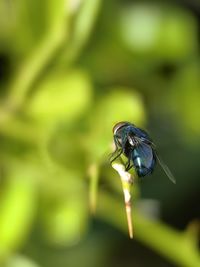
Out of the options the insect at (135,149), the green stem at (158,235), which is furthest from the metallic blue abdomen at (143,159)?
the green stem at (158,235)

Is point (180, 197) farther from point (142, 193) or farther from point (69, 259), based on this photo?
point (69, 259)

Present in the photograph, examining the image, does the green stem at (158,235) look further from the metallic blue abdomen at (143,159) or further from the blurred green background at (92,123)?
the metallic blue abdomen at (143,159)

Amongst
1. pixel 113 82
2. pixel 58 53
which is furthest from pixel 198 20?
pixel 58 53

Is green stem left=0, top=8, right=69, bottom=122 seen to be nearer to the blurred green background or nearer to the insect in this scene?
the blurred green background

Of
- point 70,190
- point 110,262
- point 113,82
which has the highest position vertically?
point 113,82

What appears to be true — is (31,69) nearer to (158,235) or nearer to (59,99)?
(59,99)

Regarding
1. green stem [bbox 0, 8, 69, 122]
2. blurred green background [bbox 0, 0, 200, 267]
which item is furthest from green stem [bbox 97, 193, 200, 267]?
green stem [bbox 0, 8, 69, 122]

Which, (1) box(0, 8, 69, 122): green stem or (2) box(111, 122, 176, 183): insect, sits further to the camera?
(1) box(0, 8, 69, 122): green stem

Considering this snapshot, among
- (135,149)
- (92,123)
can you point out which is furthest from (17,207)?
(135,149)
